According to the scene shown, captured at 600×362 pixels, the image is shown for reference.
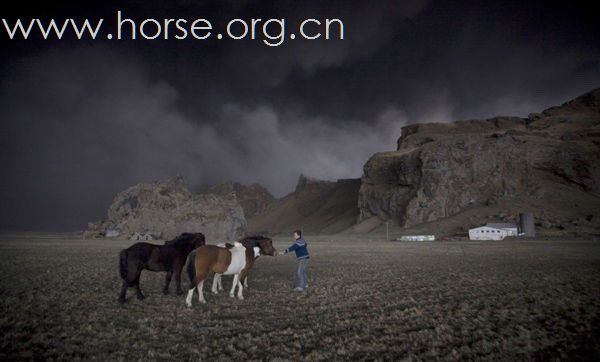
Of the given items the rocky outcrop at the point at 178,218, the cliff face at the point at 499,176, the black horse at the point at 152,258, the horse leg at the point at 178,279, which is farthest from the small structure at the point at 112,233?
the horse leg at the point at 178,279

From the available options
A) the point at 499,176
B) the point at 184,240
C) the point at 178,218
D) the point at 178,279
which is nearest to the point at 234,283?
the point at 178,279

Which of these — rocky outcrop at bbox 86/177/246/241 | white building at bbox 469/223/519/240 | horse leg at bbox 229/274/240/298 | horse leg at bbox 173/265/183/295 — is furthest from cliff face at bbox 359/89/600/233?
horse leg at bbox 173/265/183/295

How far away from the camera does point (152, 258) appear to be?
1129 cm

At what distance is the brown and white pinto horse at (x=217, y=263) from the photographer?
33.0 feet

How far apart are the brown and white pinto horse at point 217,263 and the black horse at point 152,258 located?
150 cm

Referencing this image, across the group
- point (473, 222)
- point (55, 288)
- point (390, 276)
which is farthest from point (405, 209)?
point (55, 288)

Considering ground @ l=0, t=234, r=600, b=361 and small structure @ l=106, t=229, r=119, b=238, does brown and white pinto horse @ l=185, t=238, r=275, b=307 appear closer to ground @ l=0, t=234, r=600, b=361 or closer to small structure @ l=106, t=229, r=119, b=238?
ground @ l=0, t=234, r=600, b=361

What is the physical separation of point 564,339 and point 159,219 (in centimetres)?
13694

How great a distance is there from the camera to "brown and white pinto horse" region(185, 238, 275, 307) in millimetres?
10062

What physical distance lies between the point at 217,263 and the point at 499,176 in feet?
417

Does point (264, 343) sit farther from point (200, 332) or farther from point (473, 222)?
point (473, 222)

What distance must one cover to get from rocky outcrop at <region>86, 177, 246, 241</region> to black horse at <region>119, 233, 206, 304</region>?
113502mm

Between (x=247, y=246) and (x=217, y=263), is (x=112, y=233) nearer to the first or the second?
(x=247, y=246)

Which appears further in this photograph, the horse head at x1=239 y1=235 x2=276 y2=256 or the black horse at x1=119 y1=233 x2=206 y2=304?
the horse head at x1=239 y1=235 x2=276 y2=256
